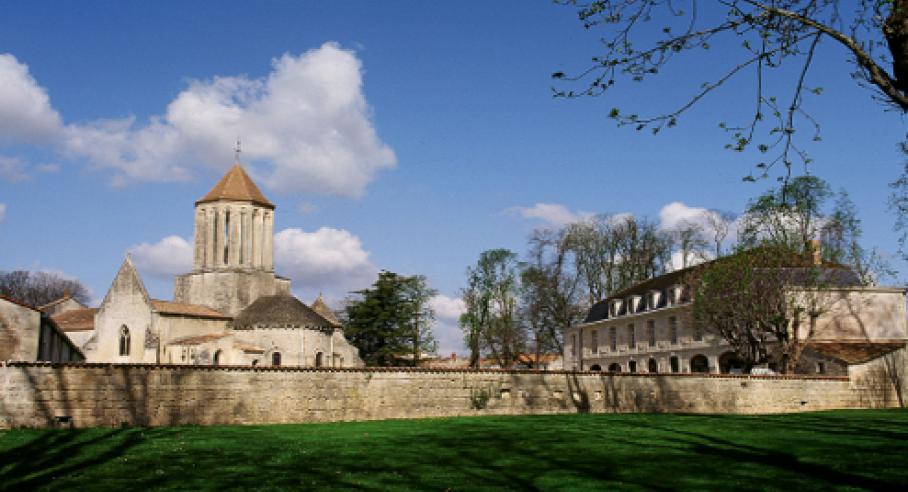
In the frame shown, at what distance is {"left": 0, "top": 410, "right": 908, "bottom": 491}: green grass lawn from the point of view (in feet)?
30.5

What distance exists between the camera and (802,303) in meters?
32.2

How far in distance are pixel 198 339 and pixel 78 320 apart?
1311 centimetres

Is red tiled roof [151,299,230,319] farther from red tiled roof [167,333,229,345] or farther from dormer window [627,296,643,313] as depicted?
dormer window [627,296,643,313]

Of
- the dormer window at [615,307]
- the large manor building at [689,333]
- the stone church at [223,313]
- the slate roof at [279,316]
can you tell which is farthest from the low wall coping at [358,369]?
the slate roof at [279,316]

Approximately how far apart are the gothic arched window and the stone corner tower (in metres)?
5.99

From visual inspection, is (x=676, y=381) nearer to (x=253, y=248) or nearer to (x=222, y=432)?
(x=222, y=432)

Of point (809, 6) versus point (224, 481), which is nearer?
point (809, 6)

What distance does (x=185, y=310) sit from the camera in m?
49.0

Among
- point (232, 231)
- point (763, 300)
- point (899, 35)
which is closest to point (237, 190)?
point (232, 231)

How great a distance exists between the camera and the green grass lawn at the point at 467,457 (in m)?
9.29

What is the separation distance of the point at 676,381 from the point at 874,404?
26.7ft

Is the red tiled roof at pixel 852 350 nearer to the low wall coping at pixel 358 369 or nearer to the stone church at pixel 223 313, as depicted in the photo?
the low wall coping at pixel 358 369

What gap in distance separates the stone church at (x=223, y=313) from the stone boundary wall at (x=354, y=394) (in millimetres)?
22933

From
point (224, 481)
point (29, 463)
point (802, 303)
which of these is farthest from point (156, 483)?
point (802, 303)
